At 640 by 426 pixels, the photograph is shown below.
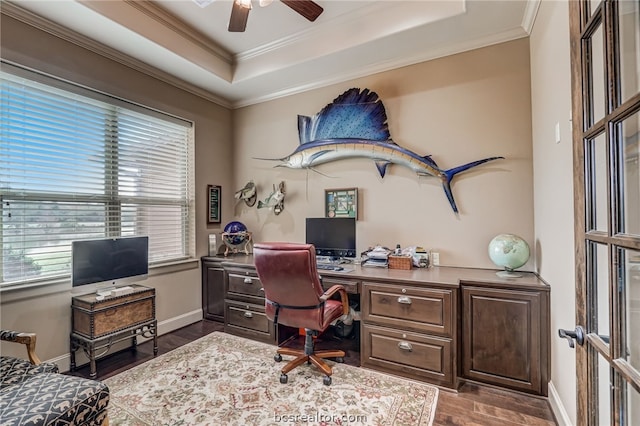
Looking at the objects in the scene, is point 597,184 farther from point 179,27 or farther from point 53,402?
point 179,27

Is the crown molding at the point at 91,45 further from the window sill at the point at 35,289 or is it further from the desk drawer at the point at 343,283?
the desk drawer at the point at 343,283

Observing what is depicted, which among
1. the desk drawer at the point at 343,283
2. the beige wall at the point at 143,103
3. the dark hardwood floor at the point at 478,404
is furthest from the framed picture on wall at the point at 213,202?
the desk drawer at the point at 343,283

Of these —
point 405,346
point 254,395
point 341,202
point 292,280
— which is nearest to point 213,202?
point 341,202

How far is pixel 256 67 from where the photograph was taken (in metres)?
3.42

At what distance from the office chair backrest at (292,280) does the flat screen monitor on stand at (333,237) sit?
969 mm

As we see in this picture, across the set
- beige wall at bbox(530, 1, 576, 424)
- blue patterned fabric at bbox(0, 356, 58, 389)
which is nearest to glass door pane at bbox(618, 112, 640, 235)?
beige wall at bbox(530, 1, 576, 424)

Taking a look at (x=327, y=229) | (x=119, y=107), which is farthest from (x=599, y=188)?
(x=119, y=107)

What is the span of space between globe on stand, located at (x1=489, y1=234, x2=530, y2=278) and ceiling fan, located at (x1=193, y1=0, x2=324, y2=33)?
231cm

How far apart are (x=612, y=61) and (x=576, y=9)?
0.37 meters

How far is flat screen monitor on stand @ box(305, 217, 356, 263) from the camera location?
10.3ft

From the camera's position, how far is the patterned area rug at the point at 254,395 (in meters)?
1.88

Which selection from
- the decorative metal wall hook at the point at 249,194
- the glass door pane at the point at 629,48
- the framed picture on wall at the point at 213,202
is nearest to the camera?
the glass door pane at the point at 629,48

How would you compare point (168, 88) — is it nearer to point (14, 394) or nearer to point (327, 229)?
point (327, 229)

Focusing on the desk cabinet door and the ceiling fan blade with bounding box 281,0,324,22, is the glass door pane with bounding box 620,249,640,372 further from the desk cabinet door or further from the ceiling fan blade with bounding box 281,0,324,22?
the ceiling fan blade with bounding box 281,0,324,22
